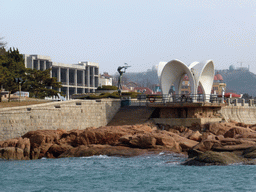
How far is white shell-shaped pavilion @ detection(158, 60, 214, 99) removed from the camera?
1800 inches

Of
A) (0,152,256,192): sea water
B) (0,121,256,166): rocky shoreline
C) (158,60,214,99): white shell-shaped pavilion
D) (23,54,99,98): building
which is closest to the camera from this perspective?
(0,152,256,192): sea water

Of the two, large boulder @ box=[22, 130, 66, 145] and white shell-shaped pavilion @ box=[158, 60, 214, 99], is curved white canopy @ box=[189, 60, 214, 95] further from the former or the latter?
large boulder @ box=[22, 130, 66, 145]

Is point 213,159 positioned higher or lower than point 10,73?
lower

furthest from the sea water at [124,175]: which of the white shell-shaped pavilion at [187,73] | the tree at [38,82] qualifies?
the tree at [38,82]

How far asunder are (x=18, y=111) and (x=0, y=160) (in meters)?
5.30

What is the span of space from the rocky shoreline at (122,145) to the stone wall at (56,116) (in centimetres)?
121

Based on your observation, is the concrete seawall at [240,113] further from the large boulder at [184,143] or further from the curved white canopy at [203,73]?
the large boulder at [184,143]

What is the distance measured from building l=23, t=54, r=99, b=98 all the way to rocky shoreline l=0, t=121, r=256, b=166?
67.0 meters

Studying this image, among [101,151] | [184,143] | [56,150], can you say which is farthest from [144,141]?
[56,150]

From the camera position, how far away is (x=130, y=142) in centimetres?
3089

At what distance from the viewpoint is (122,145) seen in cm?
3127

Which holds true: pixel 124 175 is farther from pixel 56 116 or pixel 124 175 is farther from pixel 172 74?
pixel 172 74

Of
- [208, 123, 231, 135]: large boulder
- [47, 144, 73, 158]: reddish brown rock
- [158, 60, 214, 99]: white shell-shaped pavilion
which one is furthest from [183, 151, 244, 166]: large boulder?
[158, 60, 214, 99]: white shell-shaped pavilion

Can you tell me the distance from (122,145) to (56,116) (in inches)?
304
